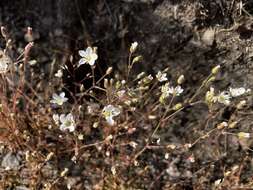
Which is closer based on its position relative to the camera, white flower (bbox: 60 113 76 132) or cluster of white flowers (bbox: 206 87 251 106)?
white flower (bbox: 60 113 76 132)

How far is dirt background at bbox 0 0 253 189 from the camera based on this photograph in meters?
2.62

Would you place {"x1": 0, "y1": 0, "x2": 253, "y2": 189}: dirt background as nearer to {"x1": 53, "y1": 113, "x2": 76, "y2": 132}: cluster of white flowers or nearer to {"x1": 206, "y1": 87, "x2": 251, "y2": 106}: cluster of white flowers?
{"x1": 206, "y1": 87, "x2": 251, "y2": 106}: cluster of white flowers

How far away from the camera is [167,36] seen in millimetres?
2656

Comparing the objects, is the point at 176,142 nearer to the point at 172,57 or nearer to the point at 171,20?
the point at 172,57

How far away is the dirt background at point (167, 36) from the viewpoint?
2623mm

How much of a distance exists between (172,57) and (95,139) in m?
0.63

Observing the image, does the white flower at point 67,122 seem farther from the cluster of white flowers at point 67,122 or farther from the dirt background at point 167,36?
the dirt background at point 167,36

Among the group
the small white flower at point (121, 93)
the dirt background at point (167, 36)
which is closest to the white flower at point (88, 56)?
the small white flower at point (121, 93)

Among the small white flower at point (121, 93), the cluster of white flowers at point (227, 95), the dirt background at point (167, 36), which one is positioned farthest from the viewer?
the dirt background at point (167, 36)

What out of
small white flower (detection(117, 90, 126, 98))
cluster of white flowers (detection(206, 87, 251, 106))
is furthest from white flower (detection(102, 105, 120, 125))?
cluster of white flowers (detection(206, 87, 251, 106))

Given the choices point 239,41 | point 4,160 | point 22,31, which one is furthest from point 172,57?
point 4,160

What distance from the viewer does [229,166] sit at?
2.58 metres

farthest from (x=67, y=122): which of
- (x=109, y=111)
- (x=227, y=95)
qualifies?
(x=227, y=95)

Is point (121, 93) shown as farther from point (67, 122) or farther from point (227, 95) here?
point (227, 95)
